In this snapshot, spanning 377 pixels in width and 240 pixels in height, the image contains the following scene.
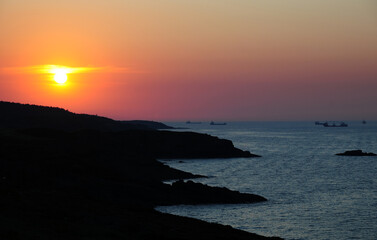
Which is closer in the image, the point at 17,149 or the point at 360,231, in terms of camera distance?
the point at 360,231

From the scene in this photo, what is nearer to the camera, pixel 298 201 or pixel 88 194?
pixel 88 194

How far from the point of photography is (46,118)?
190625 mm

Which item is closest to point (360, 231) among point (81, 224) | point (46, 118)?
point (81, 224)

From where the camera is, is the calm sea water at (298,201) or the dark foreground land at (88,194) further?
the calm sea water at (298,201)

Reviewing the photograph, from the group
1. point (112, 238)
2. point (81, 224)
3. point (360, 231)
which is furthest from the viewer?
point (360, 231)

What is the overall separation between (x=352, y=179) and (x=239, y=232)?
68741mm

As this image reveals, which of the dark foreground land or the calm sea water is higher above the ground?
the dark foreground land

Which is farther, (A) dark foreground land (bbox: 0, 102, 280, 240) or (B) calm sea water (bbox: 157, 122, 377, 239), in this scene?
(B) calm sea water (bbox: 157, 122, 377, 239)

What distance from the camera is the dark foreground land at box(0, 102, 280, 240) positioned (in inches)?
1569

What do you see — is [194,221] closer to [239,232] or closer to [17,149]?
[239,232]

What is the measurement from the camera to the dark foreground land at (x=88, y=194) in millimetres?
39844

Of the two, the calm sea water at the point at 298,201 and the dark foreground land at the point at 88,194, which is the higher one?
the dark foreground land at the point at 88,194

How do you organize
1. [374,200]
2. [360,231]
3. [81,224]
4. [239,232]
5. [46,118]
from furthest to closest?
[46,118]
[374,200]
[360,231]
[239,232]
[81,224]

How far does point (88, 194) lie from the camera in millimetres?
64938
